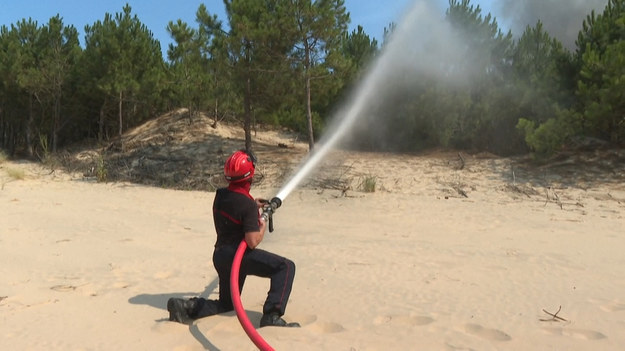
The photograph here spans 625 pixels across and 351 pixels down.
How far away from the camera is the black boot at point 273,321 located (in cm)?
372

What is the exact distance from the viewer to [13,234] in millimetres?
7355

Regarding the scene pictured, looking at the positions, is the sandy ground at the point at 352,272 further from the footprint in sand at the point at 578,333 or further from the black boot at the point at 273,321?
the black boot at the point at 273,321

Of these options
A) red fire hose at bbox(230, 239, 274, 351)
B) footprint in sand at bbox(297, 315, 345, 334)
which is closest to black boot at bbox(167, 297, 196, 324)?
red fire hose at bbox(230, 239, 274, 351)

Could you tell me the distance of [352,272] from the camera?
220 inches

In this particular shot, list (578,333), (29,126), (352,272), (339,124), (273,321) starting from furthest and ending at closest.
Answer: (29,126)
(339,124)
(352,272)
(273,321)
(578,333)

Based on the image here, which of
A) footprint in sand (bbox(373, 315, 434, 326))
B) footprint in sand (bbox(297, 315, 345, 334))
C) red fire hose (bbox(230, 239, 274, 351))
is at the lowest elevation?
footprint in sand (bbox(297, 315, 345, 334))

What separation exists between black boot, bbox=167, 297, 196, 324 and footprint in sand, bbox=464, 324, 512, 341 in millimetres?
2200

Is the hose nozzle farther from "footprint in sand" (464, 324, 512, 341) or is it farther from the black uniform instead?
"footprint in sand" (464, 324, 512, 341)

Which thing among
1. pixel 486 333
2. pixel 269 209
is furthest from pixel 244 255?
pixel 486 333

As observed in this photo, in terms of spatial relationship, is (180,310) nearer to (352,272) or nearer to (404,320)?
(404,320)

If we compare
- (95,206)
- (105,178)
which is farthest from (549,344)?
(105,178)

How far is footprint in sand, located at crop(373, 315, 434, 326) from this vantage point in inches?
151

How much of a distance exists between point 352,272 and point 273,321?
201cm

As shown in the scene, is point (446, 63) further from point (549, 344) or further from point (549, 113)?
point (549, 344)
